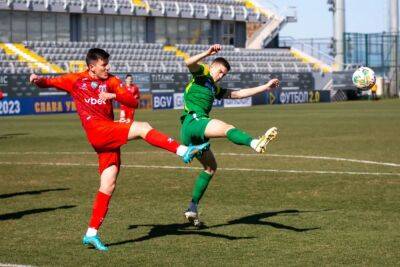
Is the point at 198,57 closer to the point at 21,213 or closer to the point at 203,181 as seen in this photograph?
the point at 203,181

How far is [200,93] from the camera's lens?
35.3ft

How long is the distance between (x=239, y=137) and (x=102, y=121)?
1.60m

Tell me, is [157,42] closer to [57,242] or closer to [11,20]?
[11,20]

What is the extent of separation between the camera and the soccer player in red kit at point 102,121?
9.04 meters

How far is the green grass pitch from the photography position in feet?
28.9

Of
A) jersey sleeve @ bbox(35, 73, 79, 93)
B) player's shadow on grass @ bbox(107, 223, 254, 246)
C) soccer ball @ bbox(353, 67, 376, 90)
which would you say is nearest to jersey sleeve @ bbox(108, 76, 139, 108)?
jersey sleeve @ bbox(35, 73, 79, 93)

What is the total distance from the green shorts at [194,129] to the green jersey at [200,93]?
Result: 0.08 meters

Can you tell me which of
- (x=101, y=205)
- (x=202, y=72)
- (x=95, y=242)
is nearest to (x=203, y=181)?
(x=202, y=72)

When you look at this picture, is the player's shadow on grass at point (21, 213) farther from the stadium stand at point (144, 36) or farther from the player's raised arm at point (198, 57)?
the stadium stand at point (144, 36)

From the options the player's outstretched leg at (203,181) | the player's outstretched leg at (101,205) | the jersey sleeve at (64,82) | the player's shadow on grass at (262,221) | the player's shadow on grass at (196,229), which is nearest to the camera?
the player's outstretched leg at (101,205)

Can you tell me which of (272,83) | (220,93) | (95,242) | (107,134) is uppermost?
(272,83)

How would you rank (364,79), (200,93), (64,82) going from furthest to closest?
(364,79), (200,93), (64,82)

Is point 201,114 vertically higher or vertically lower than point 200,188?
higher

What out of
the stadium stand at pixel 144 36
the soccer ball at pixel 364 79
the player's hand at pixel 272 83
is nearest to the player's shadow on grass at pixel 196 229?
the player's hand at pixel 272 83
